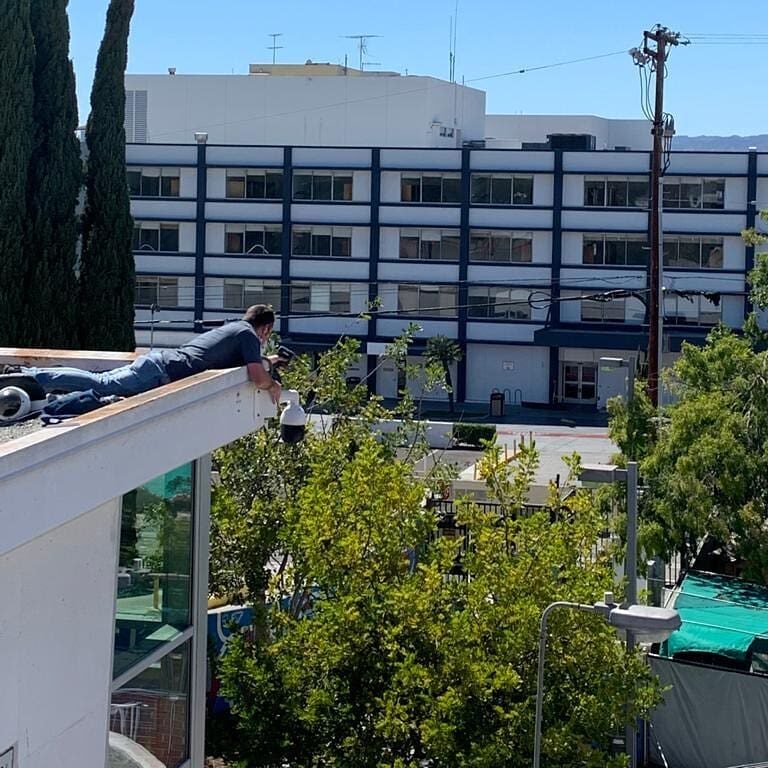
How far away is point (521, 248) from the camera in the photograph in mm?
A: 55594

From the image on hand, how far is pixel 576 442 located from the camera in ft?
155

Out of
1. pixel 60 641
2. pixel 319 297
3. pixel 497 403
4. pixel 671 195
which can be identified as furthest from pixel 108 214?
pixel 671 195

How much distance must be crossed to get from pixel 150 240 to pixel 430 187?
11.8m

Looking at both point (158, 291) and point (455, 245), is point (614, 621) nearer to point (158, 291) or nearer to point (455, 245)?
point (455, 245)

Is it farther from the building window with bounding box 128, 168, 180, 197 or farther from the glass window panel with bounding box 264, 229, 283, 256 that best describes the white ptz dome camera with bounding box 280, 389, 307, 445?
the building window with bounding box 128, 168, 180, 197

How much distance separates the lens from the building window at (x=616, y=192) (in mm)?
54281

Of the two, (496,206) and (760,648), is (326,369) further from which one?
(496,206)

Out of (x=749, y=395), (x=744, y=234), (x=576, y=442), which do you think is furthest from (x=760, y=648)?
(x=576, y=442)

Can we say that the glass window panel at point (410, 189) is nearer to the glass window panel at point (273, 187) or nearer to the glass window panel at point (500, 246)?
the glass window panel at point (500, 246)

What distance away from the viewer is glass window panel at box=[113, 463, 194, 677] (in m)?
7.58

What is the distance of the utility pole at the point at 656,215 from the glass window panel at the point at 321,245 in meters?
27.1

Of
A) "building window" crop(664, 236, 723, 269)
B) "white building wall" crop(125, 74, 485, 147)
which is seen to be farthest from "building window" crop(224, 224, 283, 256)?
"building window" crop(664, 236, 723, 269)

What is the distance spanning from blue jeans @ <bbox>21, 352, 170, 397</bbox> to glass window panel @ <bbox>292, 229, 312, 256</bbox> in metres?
49.0

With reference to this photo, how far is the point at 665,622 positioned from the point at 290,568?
450 centimetres
